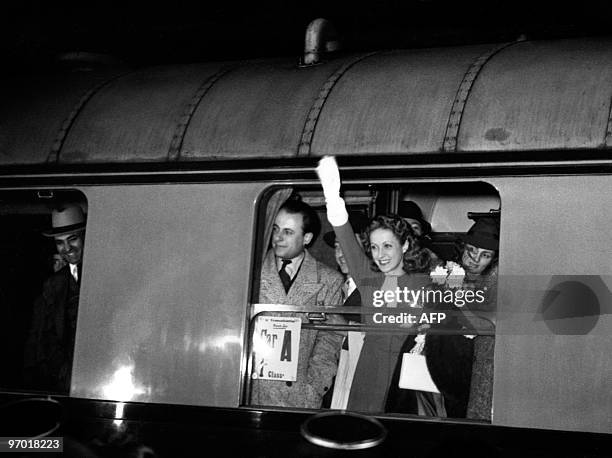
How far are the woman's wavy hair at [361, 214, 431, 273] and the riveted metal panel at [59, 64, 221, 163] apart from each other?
110cm

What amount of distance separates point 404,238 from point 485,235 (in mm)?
380

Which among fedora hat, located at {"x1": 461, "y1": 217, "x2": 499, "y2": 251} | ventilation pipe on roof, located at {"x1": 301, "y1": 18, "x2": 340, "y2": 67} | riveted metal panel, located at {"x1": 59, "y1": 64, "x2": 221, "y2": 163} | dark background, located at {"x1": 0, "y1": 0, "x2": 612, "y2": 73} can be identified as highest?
dark background, located at {"x1": 0, "y1": 0, "x2": 612, "y2": 73}

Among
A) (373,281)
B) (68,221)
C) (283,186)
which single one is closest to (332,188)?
(283,186)

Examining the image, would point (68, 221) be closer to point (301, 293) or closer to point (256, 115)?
point (256, 115)

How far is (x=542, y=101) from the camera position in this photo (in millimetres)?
3943

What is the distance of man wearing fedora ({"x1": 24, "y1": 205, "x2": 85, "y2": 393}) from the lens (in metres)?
4.78

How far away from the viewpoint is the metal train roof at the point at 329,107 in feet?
12.9

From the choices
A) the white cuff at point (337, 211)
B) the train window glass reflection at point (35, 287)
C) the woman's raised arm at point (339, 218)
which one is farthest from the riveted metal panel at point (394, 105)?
the train window glass reflection at point (35, 287)

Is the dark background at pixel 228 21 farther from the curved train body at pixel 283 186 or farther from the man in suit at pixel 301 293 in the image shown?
the man in suit at pixel 301 293

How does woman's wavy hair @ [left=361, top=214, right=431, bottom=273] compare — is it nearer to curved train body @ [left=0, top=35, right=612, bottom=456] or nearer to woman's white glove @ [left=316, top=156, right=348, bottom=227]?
→ curved train body @ [left=0, top=35, right=612, bottom=456]

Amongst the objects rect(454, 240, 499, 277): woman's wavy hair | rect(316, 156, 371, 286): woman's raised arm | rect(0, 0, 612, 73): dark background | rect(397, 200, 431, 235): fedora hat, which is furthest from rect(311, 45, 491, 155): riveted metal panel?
rect(0, 0, 612, 73): dark background

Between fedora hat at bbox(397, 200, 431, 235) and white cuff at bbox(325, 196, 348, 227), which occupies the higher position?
fedora hat at bbox(397, 200, 431, 235)

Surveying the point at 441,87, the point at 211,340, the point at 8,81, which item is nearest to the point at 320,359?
the point at 211,340

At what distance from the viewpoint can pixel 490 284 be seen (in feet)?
13.1
